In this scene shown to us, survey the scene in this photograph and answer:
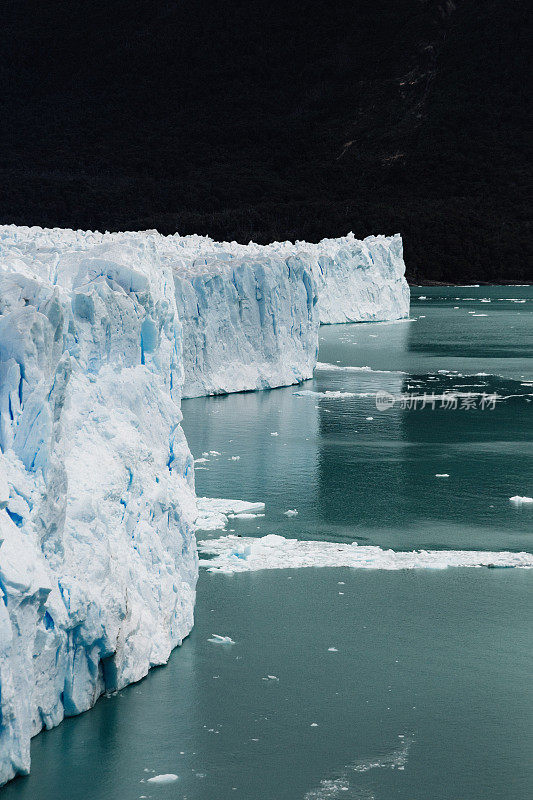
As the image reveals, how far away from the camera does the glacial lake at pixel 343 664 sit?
6.10 meters

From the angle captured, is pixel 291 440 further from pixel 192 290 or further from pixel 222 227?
pixel 222 227

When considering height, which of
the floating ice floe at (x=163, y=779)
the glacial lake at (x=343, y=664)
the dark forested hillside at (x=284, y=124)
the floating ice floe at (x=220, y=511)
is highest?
the dark forested hillside at (x=284, y=124)

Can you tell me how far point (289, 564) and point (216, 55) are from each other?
86.9 m

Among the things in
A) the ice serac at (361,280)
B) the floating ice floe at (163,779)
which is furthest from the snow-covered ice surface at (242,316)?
the floating ice floe at (163,779)

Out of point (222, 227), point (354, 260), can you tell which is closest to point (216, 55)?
point (222, 227)

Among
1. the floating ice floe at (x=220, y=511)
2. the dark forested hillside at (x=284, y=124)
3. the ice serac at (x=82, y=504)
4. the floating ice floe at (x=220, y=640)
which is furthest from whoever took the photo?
the dark forested hillside at (x=284, y=124)

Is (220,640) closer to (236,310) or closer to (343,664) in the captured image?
(343,664)

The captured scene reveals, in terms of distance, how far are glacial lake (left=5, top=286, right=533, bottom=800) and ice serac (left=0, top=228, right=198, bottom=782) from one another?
291 mm

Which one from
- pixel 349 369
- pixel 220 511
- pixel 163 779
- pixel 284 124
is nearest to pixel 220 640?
pixel 163 779

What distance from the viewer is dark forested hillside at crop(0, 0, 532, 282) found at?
62656 mm

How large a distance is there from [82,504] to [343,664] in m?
2.10

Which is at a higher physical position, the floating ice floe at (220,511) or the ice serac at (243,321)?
the ice serac at (243,321)

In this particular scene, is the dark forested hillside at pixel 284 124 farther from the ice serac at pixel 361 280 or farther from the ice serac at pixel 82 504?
the ice serac at pixel 82 504

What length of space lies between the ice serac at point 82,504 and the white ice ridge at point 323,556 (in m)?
1.38
